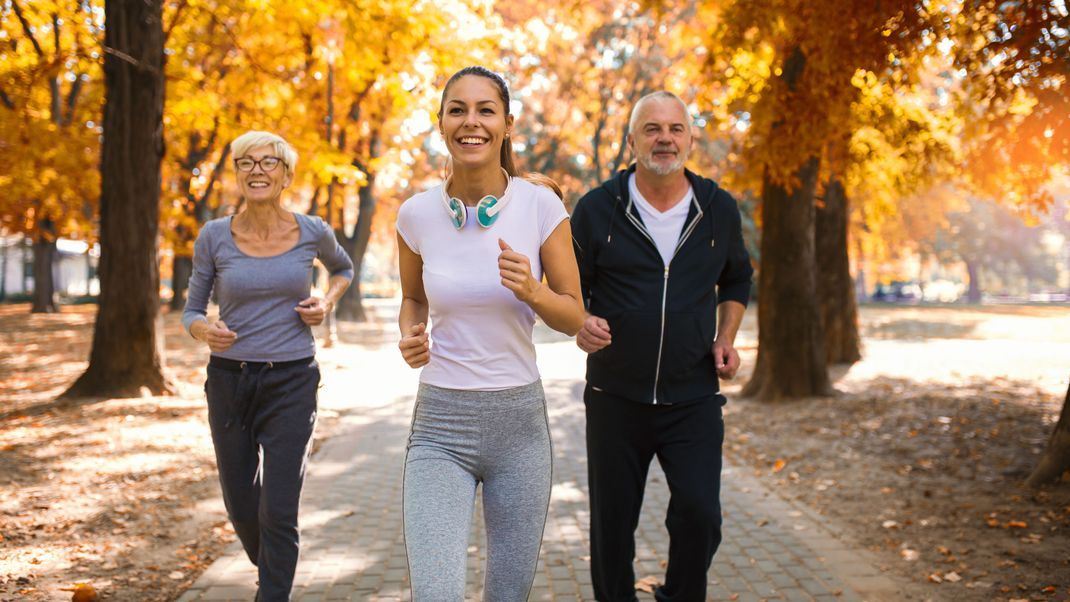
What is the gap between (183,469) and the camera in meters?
7.98

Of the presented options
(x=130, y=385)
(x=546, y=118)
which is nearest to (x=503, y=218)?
(x=130, y=385)

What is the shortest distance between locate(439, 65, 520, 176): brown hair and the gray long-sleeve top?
1.51 metres

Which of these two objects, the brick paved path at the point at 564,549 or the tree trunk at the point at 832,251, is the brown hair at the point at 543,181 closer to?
the brick paved path at the point at 564,549

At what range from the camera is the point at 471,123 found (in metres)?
3.01

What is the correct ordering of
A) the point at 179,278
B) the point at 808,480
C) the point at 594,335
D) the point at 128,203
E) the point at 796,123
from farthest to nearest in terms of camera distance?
the point at 179,278
the point at 128,203
the point at 796,123
the point at 808,480
the point at 594,335

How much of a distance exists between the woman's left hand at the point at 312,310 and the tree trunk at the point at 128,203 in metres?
8.12

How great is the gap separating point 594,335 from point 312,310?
4.75 ft

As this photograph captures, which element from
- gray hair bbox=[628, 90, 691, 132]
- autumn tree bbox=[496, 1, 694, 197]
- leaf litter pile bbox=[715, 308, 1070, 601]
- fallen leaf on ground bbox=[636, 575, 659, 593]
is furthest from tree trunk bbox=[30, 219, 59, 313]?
gray hair bbox=[628, 90, 691, 132]

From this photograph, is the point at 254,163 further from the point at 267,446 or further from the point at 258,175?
the point at 267,446

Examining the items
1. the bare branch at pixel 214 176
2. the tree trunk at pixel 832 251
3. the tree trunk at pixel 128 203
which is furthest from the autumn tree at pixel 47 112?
the tree trunk at pixel 832 251

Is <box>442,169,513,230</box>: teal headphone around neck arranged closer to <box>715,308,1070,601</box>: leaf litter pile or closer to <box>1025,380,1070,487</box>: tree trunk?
<box>715,308,1070,601</box>: leaf litter pile

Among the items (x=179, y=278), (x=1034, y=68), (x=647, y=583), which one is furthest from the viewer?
(x=179, y=278)

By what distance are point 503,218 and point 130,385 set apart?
9.82 m

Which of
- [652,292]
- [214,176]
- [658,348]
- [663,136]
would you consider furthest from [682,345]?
[214,176]
